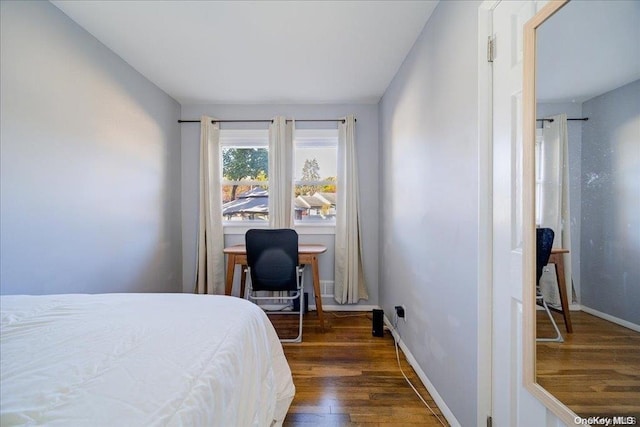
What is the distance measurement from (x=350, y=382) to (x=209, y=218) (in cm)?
221

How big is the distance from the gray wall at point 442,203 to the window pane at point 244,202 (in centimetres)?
164

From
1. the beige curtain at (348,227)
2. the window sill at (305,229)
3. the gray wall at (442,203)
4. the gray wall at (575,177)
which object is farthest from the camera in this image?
the window sill at (305,229)

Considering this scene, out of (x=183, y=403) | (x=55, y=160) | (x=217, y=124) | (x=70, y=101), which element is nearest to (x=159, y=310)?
(x=183, y=403)

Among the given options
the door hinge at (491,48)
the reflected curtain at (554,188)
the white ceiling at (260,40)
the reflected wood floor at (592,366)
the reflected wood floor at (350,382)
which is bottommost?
the reflected wood floor at (350,382)

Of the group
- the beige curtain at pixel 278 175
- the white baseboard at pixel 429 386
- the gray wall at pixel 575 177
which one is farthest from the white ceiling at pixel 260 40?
the white baseboard at pixel 429 386

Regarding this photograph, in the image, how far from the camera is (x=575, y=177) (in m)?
0.77

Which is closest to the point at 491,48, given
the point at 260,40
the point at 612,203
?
the point at 612,203

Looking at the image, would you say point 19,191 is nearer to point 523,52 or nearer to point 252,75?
point 252,75

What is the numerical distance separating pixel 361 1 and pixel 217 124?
6.89 feet

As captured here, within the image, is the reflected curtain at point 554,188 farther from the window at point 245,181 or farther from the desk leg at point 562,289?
the window at point 245,181

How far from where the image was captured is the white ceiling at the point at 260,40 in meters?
1.60

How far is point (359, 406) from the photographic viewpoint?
1531mm

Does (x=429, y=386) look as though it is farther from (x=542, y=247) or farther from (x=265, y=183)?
(x=265, y=183)

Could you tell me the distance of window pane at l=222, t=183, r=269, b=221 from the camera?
10.4 ft
